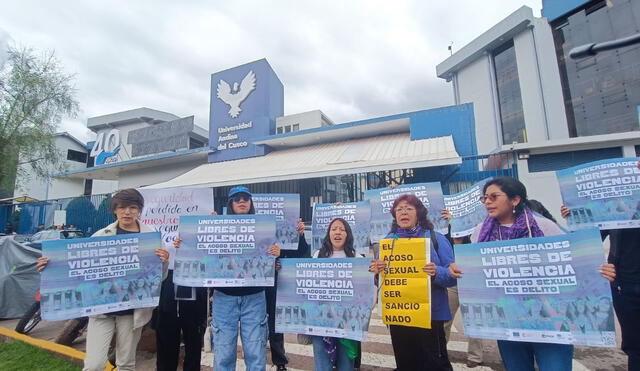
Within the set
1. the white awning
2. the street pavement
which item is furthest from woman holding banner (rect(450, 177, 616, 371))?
the white awning

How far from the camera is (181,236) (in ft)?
9.16

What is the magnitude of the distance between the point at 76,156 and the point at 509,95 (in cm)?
3455

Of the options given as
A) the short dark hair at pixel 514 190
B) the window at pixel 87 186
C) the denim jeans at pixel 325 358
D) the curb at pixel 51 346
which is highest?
the window at pixel 87 186

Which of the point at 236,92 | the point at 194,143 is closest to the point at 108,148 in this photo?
the point at 194,143

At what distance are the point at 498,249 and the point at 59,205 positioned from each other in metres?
18.5

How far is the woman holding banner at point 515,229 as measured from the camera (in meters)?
1.91

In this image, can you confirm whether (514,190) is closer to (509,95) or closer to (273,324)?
(273,324)

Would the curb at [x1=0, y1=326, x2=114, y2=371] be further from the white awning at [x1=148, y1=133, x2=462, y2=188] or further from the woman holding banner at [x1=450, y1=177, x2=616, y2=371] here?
the white awning at [x1=148, y1=133, x2=462, y2=188]

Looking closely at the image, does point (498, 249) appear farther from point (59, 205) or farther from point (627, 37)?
point (59, 205)

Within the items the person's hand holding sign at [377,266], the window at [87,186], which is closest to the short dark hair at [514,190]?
the person's hand holding sign at [377,266]

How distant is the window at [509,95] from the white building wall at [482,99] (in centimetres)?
44

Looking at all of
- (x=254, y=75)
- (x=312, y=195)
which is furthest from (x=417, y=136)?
(x=254, y=75)

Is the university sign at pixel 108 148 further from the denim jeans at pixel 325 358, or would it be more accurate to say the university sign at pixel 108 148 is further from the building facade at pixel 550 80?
the denim jeans at pixel 325 358

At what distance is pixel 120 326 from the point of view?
266 cm
